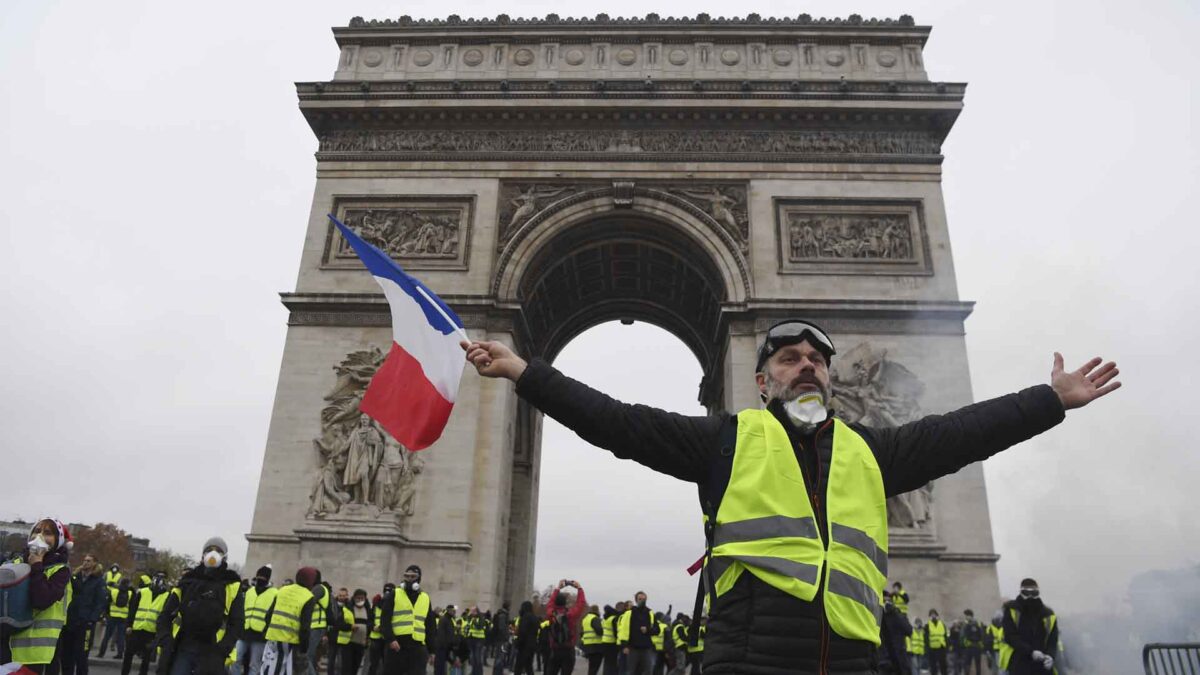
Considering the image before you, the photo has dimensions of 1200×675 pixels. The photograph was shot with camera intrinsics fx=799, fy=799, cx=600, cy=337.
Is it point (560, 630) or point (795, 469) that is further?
point (560, 630)

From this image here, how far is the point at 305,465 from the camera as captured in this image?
17.4 m

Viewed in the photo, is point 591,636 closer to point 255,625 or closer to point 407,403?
point 255,625

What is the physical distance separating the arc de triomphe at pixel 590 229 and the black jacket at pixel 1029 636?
9.59 meters

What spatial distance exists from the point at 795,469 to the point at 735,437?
7.3 inches

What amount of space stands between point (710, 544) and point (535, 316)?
2012cm

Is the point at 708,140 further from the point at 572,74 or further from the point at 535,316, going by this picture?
the point at 535,316

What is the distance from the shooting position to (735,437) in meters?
2.24

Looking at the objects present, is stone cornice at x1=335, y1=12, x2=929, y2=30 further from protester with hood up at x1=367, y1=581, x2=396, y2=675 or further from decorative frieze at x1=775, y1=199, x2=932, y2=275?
protester with hood up at x1=367, y1=581, x2=396, y2=675

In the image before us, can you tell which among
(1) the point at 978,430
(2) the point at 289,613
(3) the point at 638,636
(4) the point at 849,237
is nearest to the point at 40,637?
(2) the point at 289,613

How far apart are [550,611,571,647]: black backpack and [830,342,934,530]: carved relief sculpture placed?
795 cm

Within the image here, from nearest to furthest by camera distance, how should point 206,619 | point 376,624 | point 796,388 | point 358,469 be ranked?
1. point 796,388
2. point 206,619
3. point 376,624
4. point 358,469

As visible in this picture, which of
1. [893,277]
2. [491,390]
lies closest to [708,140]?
[893,277]

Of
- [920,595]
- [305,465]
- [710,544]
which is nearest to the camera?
[710,544]

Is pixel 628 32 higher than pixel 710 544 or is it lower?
A: higher
